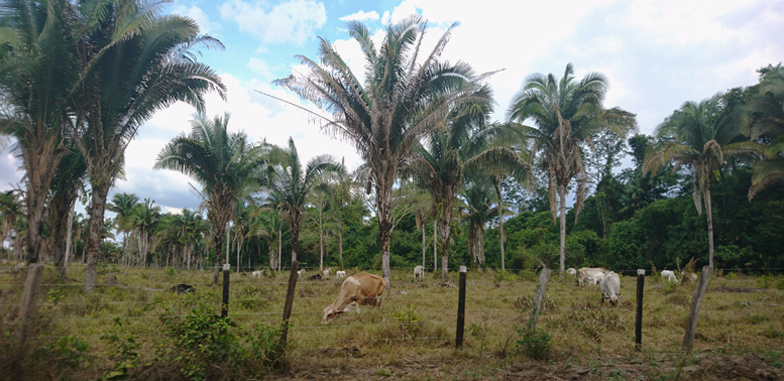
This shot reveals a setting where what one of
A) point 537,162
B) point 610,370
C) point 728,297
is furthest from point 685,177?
point 610,370

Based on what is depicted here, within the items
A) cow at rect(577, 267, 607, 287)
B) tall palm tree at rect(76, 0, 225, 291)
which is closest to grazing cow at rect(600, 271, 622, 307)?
cow at rect(577, 267, 607, 287)

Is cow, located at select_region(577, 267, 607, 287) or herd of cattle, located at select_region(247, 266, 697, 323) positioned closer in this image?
herd of cattle, located at select_region(247, 266, 697, 323)

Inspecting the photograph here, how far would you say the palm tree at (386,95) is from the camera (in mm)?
12109

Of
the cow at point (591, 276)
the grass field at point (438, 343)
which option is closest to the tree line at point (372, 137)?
the cow at point (591, 276)

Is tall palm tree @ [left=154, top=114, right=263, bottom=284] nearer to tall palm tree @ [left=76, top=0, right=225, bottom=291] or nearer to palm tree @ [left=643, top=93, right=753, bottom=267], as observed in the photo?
tall palm tree @ [left=76, top=0, right=225, bottom=291]

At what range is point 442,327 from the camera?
6707 millimetres

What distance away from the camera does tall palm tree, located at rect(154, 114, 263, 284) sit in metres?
17.0

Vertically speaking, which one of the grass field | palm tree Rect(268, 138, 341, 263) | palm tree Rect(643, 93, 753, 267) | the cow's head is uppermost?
palm tree Rect(643, 93, 753, 267)

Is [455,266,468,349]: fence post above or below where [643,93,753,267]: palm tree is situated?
below

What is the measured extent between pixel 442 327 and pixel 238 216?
32.9 metres

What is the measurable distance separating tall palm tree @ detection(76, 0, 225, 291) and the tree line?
0.14 feet

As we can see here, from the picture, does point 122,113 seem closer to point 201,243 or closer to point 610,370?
point 610,370

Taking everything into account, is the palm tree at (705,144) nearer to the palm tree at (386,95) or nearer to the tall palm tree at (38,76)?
the palm tree at (386,95)

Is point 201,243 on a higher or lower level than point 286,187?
lower
